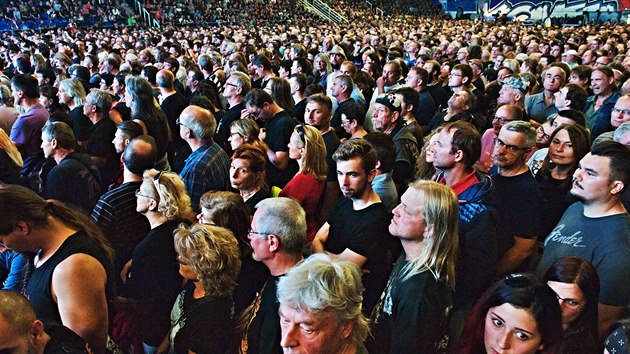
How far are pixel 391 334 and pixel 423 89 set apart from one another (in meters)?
4.87

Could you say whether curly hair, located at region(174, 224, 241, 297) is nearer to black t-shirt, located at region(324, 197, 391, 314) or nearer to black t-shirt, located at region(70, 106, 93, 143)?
black t-shirt, located at region(324, 197, 391, 314)

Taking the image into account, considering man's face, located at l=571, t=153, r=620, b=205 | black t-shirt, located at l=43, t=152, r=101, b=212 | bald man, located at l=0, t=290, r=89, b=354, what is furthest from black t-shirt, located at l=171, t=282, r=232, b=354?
man's face, located at l=571, t=153, r=620, b=205

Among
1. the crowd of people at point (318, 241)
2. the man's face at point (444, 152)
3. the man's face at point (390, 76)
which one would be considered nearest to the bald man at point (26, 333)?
the crowd of people at point (318, 241)

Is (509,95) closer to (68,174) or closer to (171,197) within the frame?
(171,197)

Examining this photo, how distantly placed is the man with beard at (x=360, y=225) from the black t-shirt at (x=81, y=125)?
9.92 feet

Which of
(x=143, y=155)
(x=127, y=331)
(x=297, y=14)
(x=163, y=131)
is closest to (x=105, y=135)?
(x=163, y=131)

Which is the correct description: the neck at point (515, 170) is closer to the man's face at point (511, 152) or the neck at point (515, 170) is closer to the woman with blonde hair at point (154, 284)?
the man's face at point (511, 152)

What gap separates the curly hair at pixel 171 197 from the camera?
3.06 metres

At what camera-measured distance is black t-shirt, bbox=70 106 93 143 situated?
203 inches

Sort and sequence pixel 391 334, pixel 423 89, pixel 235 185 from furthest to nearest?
pixel 423 89 < pixel 235 185 < pixel 391 334

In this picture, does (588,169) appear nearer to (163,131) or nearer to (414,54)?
(163,131)

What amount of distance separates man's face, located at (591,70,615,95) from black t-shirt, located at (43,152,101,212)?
544cm

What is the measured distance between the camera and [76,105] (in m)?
5.52

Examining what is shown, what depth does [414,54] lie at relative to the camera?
11.1 meters
